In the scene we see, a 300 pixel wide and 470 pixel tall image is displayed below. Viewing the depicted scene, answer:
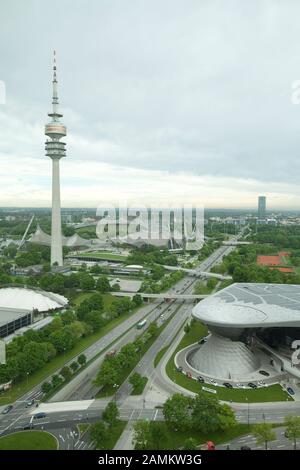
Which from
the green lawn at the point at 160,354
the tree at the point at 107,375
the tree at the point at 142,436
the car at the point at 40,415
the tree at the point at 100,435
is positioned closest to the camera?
the tree at the point at 142,436

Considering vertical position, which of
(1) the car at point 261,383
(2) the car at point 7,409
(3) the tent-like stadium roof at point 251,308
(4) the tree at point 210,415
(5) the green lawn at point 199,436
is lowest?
(2) the car at point 7,409

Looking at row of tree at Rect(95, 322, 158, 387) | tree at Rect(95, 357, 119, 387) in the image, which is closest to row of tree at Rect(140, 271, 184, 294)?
row of tree at Rect(95, 322, 158, 387)

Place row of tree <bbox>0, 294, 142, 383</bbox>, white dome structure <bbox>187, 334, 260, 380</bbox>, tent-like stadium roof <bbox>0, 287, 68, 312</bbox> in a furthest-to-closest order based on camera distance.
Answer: tent-like stadium roof <bbox>0, 287, 68, 312</bbox> → white dome structure <bbox>187, 334, 260, 380</bbox> → row of tree <bbox>0, 294, 142, 383</bbox>

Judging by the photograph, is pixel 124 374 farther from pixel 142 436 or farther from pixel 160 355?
pixel 142 436

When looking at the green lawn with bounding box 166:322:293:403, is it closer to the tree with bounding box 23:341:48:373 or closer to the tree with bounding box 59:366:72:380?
the tree with bounding box 59:366:72:380

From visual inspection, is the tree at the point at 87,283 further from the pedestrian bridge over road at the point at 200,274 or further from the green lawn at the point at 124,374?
the pedestrian bridge over road at the point at 200,274

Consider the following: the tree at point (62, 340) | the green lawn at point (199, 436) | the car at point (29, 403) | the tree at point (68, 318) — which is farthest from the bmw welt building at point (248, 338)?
the tree at point (68, 318)

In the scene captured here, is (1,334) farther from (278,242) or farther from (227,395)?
(278,242)
